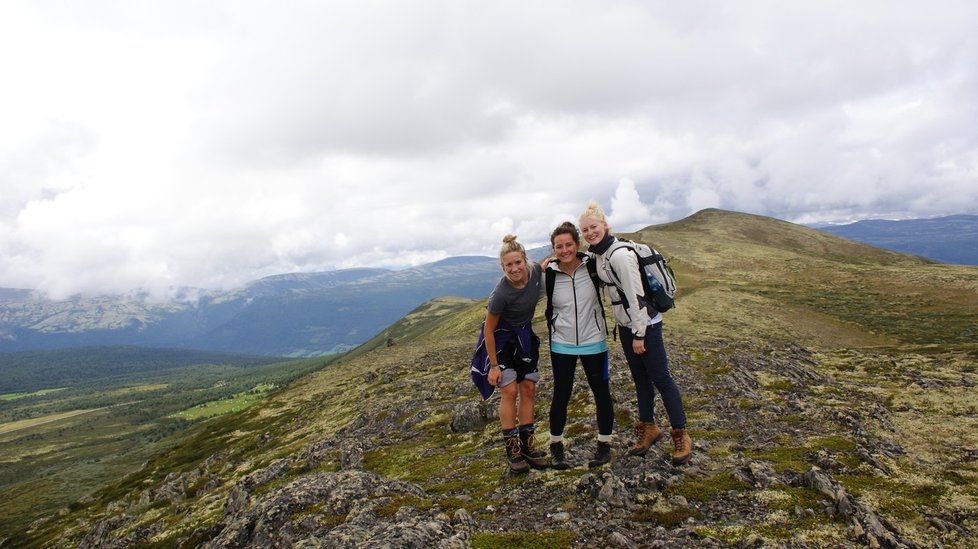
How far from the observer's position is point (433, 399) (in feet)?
109

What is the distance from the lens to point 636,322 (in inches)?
404

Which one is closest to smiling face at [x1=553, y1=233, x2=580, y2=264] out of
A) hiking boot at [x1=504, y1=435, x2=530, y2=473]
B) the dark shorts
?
the dark shorts

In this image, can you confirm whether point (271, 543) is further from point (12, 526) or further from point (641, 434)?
point (12, 526)

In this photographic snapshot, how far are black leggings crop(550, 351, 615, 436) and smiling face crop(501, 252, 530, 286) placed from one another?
204cm

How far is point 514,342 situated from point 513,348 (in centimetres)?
17

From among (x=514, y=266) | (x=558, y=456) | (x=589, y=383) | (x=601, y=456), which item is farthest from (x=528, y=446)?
(x=514, y=266)

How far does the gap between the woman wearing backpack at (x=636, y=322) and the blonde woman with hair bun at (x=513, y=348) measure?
1644mm

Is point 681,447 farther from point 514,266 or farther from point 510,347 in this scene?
point 514,266

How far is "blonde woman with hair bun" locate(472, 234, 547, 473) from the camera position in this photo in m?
10.9

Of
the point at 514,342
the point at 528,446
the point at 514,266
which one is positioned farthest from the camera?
the point at 528,446

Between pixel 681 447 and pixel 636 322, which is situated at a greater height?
pixel 636 322

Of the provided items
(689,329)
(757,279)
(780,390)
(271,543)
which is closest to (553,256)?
(271,543)

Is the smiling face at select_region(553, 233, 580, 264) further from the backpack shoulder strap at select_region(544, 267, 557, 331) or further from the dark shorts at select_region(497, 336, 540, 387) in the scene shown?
the dark shorts at select_region(497, 336, 540, 387)

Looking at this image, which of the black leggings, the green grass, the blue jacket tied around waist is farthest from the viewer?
the blue jacket tied around waist
